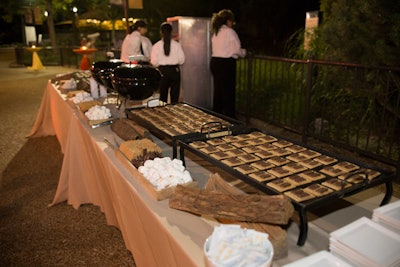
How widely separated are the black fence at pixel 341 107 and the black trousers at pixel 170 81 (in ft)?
3.94

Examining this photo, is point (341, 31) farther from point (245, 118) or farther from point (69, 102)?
point (69, 102)

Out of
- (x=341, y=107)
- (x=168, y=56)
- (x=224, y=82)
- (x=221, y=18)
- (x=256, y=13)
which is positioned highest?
(x=256, y=13)

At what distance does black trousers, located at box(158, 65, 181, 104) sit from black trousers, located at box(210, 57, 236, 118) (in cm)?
67

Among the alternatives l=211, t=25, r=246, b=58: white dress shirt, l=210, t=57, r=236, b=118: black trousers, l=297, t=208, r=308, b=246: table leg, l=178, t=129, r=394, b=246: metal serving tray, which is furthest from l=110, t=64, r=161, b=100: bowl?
l=210, t=57, r=236, b=118: black trousers

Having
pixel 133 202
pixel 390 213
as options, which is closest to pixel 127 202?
pixel 133 202

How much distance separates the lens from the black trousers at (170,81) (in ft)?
18.3

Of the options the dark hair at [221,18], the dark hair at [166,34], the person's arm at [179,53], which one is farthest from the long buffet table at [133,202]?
the dark hair at [221,18]

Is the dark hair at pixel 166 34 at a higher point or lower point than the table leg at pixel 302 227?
higher

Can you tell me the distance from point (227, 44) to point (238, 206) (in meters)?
4.58

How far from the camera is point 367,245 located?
3.63ft

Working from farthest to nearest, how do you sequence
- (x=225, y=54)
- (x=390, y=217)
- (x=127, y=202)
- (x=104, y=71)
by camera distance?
(x=225, y=54), (x=104, y=71), (x=127, y=202), (x=390, y=217)

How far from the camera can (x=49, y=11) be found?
17891 mm

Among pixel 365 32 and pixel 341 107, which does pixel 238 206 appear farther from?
pixel 341 107

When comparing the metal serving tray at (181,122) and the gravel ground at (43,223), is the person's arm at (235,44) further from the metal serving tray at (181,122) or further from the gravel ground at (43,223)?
the gravel ground at (43,223)
